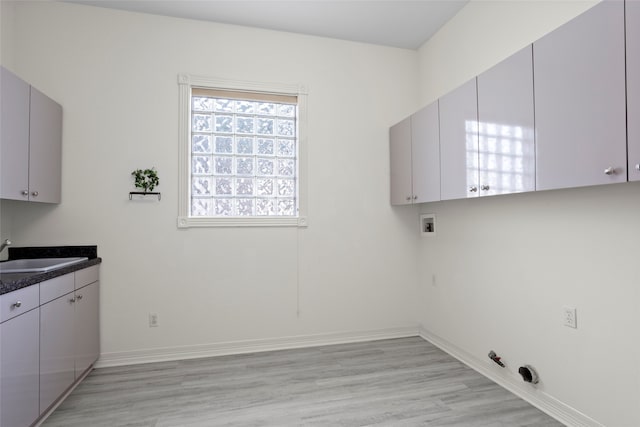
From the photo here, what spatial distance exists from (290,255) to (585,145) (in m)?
2.40

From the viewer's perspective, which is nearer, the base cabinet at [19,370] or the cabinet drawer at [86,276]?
the base cabinet at [19,370]

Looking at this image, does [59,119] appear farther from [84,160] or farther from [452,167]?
[452,167]

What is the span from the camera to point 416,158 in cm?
315

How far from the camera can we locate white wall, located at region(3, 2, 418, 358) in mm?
2900

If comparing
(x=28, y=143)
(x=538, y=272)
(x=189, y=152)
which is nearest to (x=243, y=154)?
(x=189, y=152)

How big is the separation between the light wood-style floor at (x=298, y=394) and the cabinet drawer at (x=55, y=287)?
28.9 inches

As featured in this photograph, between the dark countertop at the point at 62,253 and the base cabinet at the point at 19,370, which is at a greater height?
the dark countertop at the point at 62,253

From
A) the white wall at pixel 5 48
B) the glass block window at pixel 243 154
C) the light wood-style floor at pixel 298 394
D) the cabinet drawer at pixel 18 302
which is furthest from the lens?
the glass block window at pixel 243 154

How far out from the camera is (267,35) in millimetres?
3338

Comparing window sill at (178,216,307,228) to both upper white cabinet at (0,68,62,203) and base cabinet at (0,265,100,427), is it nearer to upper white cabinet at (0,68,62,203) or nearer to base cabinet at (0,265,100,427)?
base cabinet at (0,265,100,427)

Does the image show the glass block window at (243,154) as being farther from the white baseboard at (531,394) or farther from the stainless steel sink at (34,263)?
the white baseboard at (531,394)

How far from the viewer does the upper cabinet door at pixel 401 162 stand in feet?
10.8

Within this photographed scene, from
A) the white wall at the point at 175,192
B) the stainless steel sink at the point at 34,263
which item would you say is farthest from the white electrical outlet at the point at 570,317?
the stainless steel sink at the point at 34,263

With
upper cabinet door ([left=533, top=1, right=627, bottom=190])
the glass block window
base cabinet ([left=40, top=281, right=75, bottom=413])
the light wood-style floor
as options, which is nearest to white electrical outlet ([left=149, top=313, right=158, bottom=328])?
the light wood-style floor
